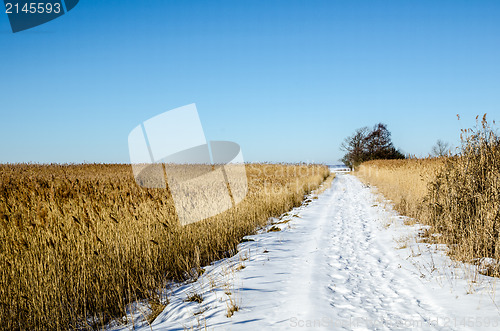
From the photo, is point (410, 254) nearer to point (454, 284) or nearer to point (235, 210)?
point (454, 284)

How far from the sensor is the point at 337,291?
12.1 feet

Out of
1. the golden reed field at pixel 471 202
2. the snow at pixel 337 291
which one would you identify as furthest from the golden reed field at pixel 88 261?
the golden reed field at pixel 471 202

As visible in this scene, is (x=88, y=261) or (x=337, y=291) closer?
(x=337, y=291)

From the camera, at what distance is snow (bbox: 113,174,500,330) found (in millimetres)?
2914

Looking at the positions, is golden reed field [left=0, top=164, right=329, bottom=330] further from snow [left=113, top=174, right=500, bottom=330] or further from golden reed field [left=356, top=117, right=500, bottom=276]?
golden reed field [left=356, top=117, right=500, bottom=276]

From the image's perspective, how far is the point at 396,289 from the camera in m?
3.80

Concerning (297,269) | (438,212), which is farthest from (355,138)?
(297,269)

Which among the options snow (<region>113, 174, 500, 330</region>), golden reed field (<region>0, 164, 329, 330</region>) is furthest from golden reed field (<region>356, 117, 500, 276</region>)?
golden reed field (<region>0, 164, 329, 330</region>)

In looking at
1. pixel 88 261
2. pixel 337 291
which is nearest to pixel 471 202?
pixel 337 291

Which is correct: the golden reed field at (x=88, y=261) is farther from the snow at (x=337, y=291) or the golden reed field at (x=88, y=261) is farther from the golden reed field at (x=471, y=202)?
the golden reed field at (x=471, y=202)

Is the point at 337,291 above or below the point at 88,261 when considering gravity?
below

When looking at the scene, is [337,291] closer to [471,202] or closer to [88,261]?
[88,261]

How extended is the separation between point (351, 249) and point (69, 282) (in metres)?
4.86

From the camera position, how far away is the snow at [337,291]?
291 centimetres
